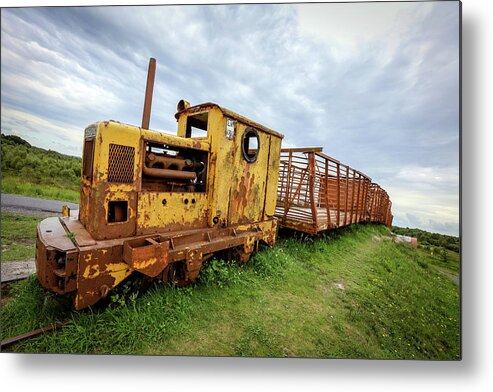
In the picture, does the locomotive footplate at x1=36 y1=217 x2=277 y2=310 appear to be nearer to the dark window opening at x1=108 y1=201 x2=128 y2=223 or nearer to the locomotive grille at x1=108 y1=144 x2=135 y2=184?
the dark window opening at x1=108 y1=201 x2=128 y2=223

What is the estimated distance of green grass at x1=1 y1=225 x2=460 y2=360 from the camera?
203cm

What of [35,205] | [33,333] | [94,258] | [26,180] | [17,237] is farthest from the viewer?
[35,205]

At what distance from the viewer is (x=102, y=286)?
192 cm

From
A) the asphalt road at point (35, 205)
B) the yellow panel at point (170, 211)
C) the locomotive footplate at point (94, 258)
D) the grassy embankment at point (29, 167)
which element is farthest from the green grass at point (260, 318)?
the asphalt road at point (35, 205)

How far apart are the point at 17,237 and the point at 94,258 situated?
3.03m

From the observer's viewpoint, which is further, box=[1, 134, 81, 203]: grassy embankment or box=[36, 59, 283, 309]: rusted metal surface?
box=[1, 134, 81, 203]: grassy embankment

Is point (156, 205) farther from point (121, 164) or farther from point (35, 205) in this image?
point (35, 205)

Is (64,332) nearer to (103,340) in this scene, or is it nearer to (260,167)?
(103,340)

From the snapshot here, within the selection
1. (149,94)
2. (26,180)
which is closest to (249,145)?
(149,94)

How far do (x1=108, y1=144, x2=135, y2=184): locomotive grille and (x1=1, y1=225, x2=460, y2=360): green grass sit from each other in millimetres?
1038

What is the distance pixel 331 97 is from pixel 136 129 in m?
2.44

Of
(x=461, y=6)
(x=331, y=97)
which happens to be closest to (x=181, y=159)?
(x=331, y=97)

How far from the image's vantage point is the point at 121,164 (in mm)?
2109

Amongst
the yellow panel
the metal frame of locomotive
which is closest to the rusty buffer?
the metal frame of locomotive
